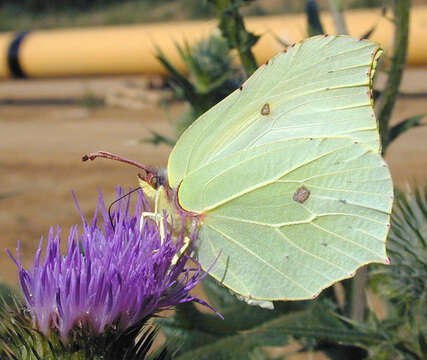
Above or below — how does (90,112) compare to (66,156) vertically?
below

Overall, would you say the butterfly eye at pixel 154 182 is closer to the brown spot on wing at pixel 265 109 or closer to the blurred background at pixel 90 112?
the brown spot on wing at pixel 265 109

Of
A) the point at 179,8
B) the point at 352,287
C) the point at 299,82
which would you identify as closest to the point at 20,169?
the point at 352,287

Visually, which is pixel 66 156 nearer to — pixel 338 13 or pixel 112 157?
→ pixel 338 13

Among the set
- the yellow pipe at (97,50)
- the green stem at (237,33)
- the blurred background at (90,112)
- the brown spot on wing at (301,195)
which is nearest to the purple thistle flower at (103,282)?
the brown spot on wing at (301,195)

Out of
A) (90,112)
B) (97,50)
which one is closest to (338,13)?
(97,50)

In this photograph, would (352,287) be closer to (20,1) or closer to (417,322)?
(417,322)
